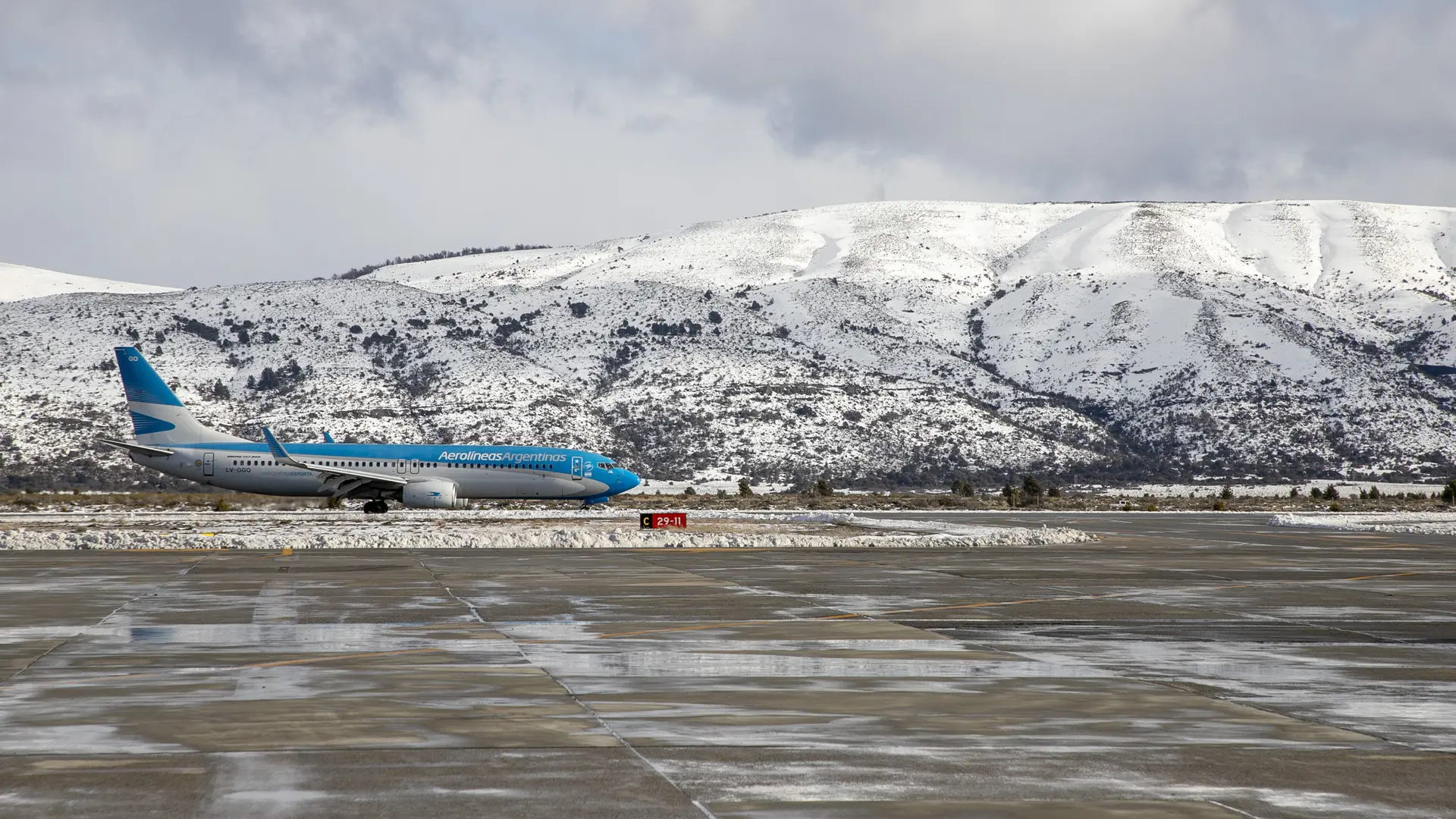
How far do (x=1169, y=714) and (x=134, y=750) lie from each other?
296 inches

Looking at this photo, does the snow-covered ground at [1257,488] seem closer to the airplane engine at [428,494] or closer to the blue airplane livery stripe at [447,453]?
the blue airplane livery stripe at [447,453]

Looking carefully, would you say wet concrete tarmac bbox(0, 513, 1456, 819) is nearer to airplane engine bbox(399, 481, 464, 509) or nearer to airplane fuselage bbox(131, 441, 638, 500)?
airplane engine bbox(399, 481, 464, 509)

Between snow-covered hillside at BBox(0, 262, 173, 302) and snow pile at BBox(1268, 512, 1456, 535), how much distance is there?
508 feet

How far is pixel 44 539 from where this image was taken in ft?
118

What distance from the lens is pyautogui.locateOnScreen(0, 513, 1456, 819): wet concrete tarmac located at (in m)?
8.33

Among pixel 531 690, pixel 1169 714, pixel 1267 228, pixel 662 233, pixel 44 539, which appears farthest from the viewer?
pixel 662 233

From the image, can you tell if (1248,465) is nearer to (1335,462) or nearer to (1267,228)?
(1335,462)

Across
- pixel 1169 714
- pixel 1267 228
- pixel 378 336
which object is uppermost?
pixel 1267 228

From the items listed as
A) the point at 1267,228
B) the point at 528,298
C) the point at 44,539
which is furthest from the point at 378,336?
the point at 1267,228

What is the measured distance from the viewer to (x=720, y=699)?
11812 mm

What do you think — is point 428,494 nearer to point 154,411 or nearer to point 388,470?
point 388,470

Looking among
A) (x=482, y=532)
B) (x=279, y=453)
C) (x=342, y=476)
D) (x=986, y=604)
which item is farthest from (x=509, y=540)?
(x=279, y=453)

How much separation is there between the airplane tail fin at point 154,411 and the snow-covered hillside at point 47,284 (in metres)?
126

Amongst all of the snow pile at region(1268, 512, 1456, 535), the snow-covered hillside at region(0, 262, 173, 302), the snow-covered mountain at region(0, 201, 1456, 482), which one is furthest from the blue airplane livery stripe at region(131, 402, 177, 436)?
the snow-covered hillside at region(0, 262, 173, 302)
